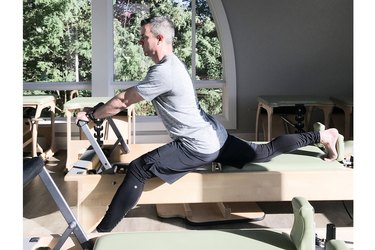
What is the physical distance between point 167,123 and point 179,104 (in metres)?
0.16

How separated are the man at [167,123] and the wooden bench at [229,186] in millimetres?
92

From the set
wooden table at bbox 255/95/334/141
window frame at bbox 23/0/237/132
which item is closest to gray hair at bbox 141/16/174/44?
wooden table at bbox 255/95/334/141

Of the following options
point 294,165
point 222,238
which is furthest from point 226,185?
point 222,238

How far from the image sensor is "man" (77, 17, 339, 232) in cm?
267

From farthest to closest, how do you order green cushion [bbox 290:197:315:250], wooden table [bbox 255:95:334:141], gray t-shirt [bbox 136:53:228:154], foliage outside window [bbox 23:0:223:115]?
foliage outside window [bbox 23:0:223:115]
wooden table [bbox 255:95:334:141]
gray t-shirt [bbox 136:53:228:154]
green cushion [bbox 290:197:315:250]

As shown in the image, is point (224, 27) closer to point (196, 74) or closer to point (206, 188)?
point (196, 74)

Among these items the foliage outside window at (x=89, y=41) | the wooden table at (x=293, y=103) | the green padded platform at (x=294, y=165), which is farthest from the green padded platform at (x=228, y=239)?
the foliage outside window at (x=89, y=41)

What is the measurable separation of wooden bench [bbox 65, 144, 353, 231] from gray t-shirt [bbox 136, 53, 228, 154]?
0.20 meters

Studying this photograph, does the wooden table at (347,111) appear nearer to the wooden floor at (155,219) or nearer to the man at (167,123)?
the wooden floor at (155,219)

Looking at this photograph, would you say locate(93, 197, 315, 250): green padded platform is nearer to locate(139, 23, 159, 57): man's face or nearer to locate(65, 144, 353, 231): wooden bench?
locate(65, 144, 353, 231): wooden bench

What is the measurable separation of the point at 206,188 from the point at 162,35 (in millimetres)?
893

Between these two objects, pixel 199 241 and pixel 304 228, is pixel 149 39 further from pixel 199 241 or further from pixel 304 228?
pixel 304 228

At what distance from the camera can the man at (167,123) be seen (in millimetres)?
2670
